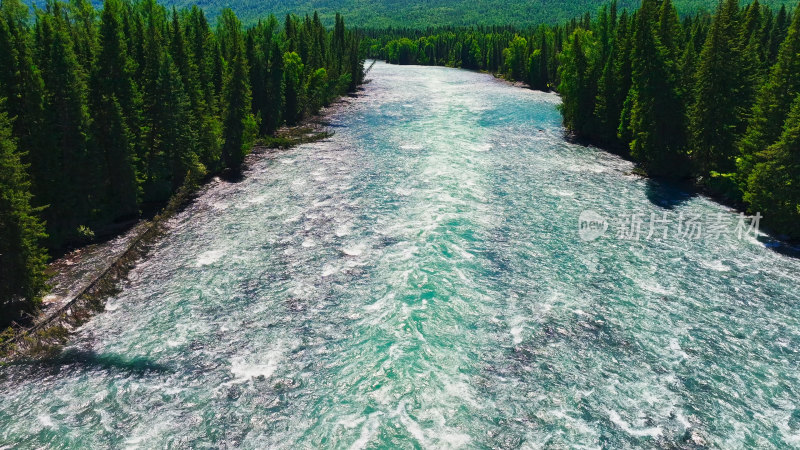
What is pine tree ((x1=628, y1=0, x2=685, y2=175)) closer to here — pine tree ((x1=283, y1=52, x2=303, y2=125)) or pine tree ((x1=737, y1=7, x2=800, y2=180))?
pine tree ((x1=737, y1=7, x2=800, y2=180))

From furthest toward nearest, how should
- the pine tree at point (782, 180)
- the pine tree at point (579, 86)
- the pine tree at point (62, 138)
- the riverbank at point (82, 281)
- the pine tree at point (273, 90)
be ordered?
the pine tree at point (273, 90), the pine tree at point (579, 86), the pine tree at point (782, 180), the pine tree at point (62, 138), the riverbank at point (82, 281)

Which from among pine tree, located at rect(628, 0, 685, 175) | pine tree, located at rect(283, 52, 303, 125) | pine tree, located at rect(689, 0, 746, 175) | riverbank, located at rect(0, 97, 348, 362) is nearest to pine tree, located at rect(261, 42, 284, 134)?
pine tree, located at rect(283, 52, 303, 125)

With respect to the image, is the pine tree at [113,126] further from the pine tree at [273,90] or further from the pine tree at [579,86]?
A: the pine tree at [579,86]

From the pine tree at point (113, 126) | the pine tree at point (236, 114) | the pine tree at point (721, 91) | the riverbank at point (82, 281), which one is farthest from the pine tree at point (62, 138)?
the pine tree at point (721, 91)

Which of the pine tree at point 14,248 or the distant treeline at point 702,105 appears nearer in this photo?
the pine tree at point 14,248

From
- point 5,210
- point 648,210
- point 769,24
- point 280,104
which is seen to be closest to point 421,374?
point 5,210

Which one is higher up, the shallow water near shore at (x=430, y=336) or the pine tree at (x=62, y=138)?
the pine tree at (x=62, y=138)
